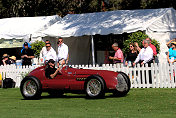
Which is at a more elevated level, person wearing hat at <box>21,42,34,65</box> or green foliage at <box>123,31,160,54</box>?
green foliage at <box>123,31,160,54</box>

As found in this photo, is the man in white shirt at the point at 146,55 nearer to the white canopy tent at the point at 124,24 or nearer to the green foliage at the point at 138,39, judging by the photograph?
the green foliage at the point at 138,39

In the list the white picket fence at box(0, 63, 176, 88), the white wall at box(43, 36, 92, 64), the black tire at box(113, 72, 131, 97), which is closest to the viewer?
the black tire at box(113, 72, 131, 97)

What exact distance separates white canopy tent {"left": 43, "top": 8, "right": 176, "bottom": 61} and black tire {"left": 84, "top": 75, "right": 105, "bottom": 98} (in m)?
8.53

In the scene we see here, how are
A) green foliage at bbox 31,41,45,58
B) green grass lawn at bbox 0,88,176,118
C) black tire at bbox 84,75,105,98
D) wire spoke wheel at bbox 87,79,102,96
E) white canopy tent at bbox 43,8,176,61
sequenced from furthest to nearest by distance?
green foliage at bbox 31,41,45,58 → white canopy tent at bbox 43,8,176,61 → wire spoke wheel at bbox 87,79,102,96 → black tire at bbox 84,75,105,98 → green grass lawn at bbox 0,88,176,118

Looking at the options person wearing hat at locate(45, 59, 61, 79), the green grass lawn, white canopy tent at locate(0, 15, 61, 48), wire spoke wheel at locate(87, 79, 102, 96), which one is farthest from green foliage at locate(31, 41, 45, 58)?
the green grass lawn

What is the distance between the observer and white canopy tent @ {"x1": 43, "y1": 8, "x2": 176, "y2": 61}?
1995 centimetres

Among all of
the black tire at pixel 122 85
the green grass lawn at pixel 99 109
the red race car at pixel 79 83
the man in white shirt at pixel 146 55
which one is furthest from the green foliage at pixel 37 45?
the green grass lawn at pixel 99 109

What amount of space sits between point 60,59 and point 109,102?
269 inches

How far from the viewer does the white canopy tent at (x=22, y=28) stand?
77.6 ft

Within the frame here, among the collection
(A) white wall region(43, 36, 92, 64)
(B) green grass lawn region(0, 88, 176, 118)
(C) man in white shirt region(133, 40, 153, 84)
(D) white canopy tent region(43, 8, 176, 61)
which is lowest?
(B) green grass lawn region(0, 88, 176, 118)

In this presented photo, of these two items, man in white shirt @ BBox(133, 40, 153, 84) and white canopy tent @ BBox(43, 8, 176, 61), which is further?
white canopy tent @ BBox(43, 8, 176, 61)

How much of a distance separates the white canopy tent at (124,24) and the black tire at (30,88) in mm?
8513

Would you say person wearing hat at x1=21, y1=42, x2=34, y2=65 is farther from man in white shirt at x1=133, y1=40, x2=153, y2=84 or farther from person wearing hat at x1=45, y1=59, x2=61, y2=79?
person wearing hat at x1=45, y1=59, x2=61, y2=79

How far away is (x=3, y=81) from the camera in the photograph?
1809 cm
